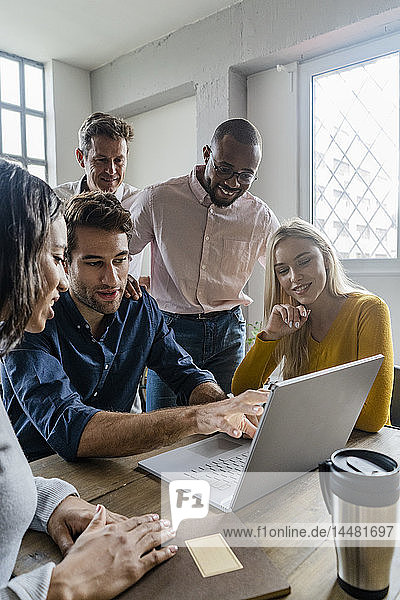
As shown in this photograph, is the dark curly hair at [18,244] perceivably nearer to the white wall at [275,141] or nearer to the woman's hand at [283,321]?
the woman's hand at [283,321]

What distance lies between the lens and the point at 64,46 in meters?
3.59

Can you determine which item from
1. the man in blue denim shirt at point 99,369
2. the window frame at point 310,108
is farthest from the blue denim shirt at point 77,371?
the window frame at point 310,108

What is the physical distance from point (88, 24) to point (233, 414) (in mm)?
3030

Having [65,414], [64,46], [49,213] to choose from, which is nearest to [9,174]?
[49,213]

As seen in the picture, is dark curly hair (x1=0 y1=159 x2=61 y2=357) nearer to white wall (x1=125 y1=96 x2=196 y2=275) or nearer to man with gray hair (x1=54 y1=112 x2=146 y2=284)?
man with gray hair (x1=54 y1=112 x2=146 y2=284)

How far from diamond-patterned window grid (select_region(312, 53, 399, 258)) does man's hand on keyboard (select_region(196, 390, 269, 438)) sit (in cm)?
182

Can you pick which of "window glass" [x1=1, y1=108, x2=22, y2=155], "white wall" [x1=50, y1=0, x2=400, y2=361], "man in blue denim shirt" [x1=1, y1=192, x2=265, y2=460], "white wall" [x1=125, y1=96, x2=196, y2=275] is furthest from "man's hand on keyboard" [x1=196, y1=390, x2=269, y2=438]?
"window glass" [x1=1, y1=108, x2=22, y2=155]

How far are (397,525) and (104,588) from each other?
0.39 meters

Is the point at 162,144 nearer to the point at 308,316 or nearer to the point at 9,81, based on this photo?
the point at 9,81

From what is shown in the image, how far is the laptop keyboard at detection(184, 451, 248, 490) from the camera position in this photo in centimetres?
96

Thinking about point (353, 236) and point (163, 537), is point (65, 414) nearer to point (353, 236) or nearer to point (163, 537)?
point (163, 537)

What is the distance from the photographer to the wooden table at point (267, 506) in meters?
0.68

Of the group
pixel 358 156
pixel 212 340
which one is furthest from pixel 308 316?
pixel 358 156

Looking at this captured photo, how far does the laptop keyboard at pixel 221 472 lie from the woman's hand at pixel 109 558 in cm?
18
